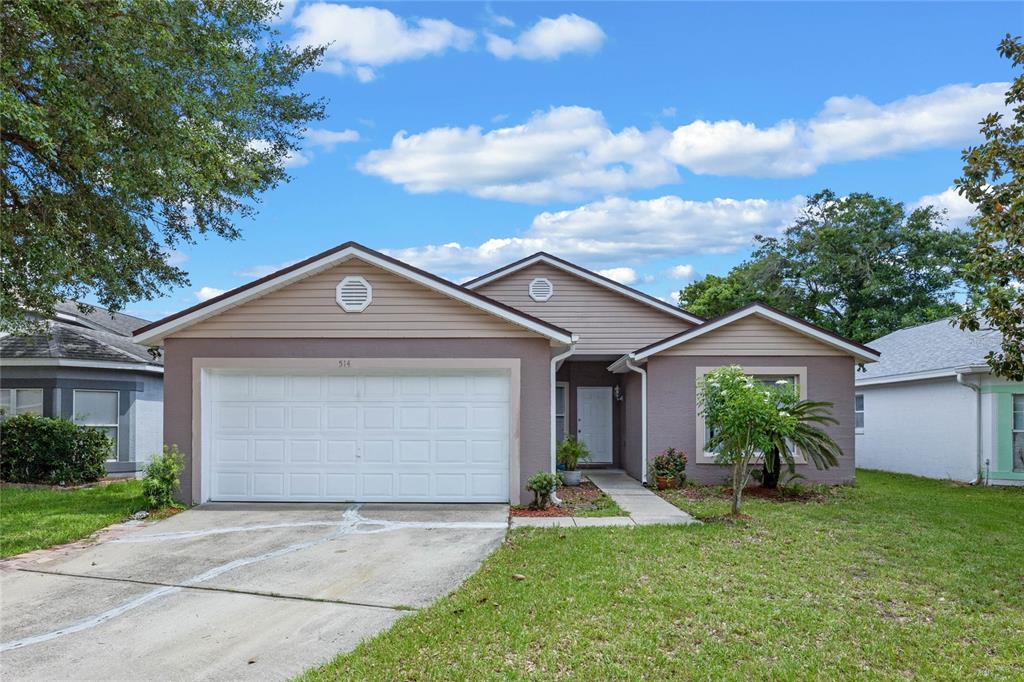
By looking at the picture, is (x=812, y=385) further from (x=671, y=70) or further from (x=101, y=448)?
(x=101, y=448)

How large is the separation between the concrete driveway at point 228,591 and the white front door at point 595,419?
29.7ft

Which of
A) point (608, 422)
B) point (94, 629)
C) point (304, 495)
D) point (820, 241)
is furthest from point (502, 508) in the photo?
point (820, 241)

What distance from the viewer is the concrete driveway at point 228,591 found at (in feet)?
18.6

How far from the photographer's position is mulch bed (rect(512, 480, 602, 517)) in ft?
38.0

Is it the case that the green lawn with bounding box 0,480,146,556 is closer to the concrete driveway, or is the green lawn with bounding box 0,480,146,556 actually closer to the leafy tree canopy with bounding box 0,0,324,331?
the concrete driveway

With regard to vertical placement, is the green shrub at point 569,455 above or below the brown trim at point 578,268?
below

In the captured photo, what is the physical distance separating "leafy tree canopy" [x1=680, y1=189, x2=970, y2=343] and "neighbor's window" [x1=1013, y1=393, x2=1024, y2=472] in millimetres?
17529

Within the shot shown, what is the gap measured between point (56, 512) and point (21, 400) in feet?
19.9

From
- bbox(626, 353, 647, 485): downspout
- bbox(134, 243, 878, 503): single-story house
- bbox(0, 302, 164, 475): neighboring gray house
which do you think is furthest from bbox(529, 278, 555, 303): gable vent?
bbox(0, 302, 164, 475): neighboring gray house

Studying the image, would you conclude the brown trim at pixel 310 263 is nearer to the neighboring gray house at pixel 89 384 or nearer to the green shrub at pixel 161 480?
the green shrub at pixel 161 480

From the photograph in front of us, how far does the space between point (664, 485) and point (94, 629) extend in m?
10.5

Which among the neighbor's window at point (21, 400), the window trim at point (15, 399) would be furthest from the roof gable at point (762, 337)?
the neighbor's window at point (21, 400)

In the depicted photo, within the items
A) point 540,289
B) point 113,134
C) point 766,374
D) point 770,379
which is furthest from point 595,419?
point 113,134

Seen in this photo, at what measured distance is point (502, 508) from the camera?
39.1ft
